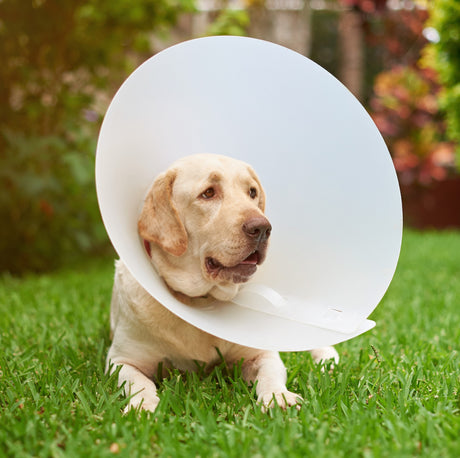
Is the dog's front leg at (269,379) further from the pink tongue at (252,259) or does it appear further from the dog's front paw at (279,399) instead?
the pink tongue at (252,259)

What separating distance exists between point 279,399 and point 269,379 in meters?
0.13

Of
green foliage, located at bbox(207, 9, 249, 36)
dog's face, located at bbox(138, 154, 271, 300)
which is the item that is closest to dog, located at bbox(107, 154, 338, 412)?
dog's face, located at bbox(138, 154, 271, 300)

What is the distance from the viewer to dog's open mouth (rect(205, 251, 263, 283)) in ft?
6.03

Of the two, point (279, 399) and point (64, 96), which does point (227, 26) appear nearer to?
point (64, 96)

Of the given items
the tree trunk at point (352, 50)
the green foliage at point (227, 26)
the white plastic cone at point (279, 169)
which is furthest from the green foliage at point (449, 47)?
the tree trunk at point (352, 50)

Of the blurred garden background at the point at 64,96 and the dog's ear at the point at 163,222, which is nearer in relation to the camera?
the dog's ear at the point at 163,222

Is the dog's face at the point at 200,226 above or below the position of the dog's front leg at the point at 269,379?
above

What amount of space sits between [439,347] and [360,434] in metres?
1.14

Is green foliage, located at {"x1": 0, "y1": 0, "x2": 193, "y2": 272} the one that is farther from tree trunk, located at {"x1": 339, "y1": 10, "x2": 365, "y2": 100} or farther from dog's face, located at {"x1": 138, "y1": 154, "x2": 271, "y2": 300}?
tree trunk, located at {"x1": 339, "y1": 10, "x2": 365, "y2": 100}

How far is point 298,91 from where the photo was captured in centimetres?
214

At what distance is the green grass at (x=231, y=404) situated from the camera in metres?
1.32

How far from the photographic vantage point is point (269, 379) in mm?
1741

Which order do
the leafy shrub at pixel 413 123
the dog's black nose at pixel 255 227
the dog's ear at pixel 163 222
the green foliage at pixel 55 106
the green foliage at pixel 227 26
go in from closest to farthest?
the dog's black nose at pixel 255 227, the dog's ear at pixel 163 222, the green foliage at pixel 55 106, the green foliage at pixel 227 26, the leafy shrub at pixel 413 123

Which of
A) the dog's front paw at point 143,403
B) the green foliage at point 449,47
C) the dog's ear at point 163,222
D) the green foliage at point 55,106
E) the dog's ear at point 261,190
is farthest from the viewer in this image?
the green foliage at point 55,106
